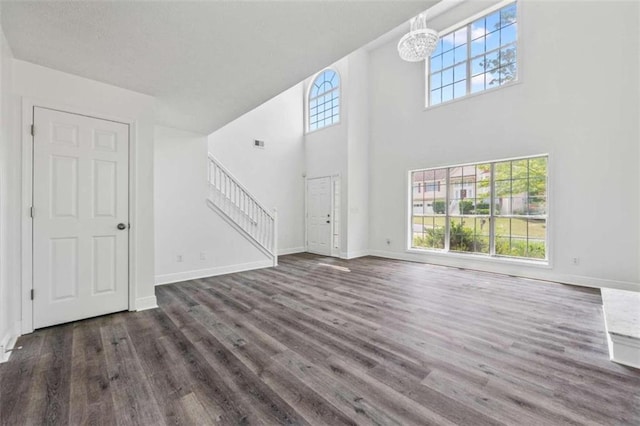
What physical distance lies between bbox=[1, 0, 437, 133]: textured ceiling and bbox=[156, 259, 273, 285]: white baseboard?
279 cm

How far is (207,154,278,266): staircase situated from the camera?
16.4ft

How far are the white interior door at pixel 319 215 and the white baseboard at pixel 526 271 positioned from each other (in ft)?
6.46

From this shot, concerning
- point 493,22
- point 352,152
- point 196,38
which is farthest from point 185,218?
point 493,22

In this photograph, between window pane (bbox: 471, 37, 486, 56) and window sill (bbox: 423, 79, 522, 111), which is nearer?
window sill (bbox: 423, 79, 522, 111)

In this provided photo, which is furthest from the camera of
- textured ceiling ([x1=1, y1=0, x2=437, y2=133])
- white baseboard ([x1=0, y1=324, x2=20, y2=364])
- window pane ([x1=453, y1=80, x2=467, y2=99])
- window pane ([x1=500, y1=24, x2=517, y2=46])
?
window pane ([x1=453, y1=80, x2=467, y2=99])

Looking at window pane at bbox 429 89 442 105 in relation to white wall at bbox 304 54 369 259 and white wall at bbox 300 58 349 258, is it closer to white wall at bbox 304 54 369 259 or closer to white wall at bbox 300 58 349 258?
white wall at bbox 304 54 369 259

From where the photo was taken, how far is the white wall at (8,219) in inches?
83.4

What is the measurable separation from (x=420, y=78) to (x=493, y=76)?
4.65 feet

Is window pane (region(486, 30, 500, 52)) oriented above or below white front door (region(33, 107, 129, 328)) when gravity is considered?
above

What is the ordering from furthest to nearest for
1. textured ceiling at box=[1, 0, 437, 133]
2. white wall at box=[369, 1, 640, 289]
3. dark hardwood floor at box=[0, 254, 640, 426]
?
white wall at box=[369, 1, 640, 289] → textured ceiling at box=[1, 0, 437, 133] → dark hardwood floor at box=[0, 254, 640, 426]

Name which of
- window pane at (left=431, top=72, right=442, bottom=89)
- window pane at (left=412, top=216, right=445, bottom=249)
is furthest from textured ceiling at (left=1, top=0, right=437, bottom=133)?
window pane at (left=412, top=216, right=445, bottom=249)

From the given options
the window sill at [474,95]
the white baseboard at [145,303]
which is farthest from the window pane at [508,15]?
the white baseboard at [145,303]

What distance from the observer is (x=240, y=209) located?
5.34 metres

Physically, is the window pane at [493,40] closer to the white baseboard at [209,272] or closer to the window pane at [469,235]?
the window pane at [469,235]
